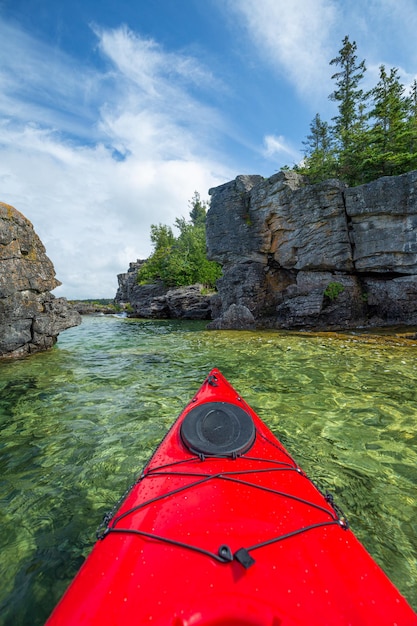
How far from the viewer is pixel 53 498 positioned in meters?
3.19

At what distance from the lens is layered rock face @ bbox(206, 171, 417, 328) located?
621 inches

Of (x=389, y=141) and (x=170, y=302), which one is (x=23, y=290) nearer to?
(x=170, y=302)

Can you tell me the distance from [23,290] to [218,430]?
38.1 feet

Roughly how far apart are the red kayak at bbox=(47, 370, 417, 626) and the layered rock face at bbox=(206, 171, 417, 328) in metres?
16.7

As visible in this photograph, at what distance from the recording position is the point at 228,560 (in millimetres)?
1575

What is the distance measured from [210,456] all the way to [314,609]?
147 centimetres

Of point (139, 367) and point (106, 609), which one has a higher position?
point (106, 609)

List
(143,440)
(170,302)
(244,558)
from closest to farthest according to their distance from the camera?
(244,558), (143,440), (170,302)

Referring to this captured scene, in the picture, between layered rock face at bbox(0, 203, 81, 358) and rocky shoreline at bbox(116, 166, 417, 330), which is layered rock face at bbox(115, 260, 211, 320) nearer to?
rocky shoreline at bbox(116, 166, 417, 330)

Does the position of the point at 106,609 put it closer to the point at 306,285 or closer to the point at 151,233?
the point at 306,285

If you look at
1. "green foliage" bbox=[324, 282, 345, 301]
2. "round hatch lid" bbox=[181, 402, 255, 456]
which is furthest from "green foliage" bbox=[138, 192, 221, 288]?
"round hatch lid" bbox=[181, 402, 255, 456]

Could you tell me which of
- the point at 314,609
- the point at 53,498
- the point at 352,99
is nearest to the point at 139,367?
the point at 53,498

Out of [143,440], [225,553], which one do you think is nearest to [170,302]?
[143,440]

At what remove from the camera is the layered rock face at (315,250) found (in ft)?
51.7
